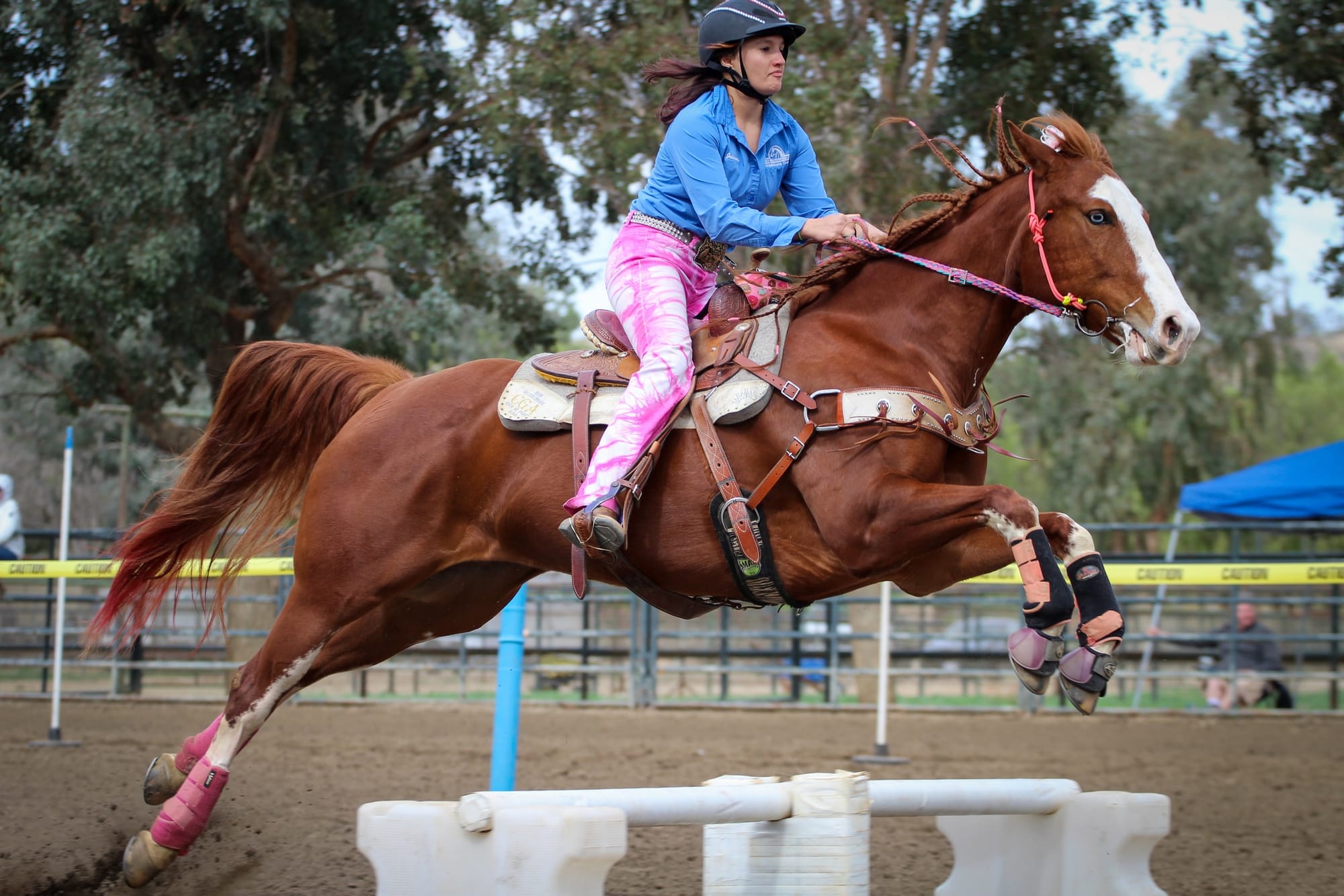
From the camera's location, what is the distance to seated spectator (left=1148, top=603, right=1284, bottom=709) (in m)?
11.7

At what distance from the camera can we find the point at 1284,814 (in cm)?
670

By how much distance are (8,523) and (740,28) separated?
882cm

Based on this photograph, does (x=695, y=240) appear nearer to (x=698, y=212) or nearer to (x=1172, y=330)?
(x=698, y=212)

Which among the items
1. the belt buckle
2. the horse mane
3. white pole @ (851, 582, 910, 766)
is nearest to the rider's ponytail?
the belt buckle

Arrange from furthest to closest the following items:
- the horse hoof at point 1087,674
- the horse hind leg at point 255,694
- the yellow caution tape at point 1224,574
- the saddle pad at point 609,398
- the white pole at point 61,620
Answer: the white pole at point 61,620 < the yellow caution tape at point 1224,574 < the horse hind leg at point 255,694 < the saddle pad at point 609,398 < the horse hoof at point 1087,674

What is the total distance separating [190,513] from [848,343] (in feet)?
10.1

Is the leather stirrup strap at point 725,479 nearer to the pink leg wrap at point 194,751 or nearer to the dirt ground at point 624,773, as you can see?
the dirt ground at point 624,773

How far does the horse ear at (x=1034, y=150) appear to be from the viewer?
13.2 ft

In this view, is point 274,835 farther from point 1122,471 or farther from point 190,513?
point 1122,471

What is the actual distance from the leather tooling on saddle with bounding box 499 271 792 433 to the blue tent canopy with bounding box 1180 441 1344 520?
9405 mm

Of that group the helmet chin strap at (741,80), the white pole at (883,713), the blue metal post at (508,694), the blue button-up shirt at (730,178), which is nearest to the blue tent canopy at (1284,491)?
the white pole at (883,713)

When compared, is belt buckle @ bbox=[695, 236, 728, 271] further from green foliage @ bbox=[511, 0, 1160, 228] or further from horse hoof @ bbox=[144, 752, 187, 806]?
green foliage @ bbox=[511, 0, 1160, 228]

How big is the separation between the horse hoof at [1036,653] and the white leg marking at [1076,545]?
248 mm

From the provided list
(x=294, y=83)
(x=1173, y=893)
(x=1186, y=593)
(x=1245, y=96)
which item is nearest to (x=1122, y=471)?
(x=1186, y=593)
